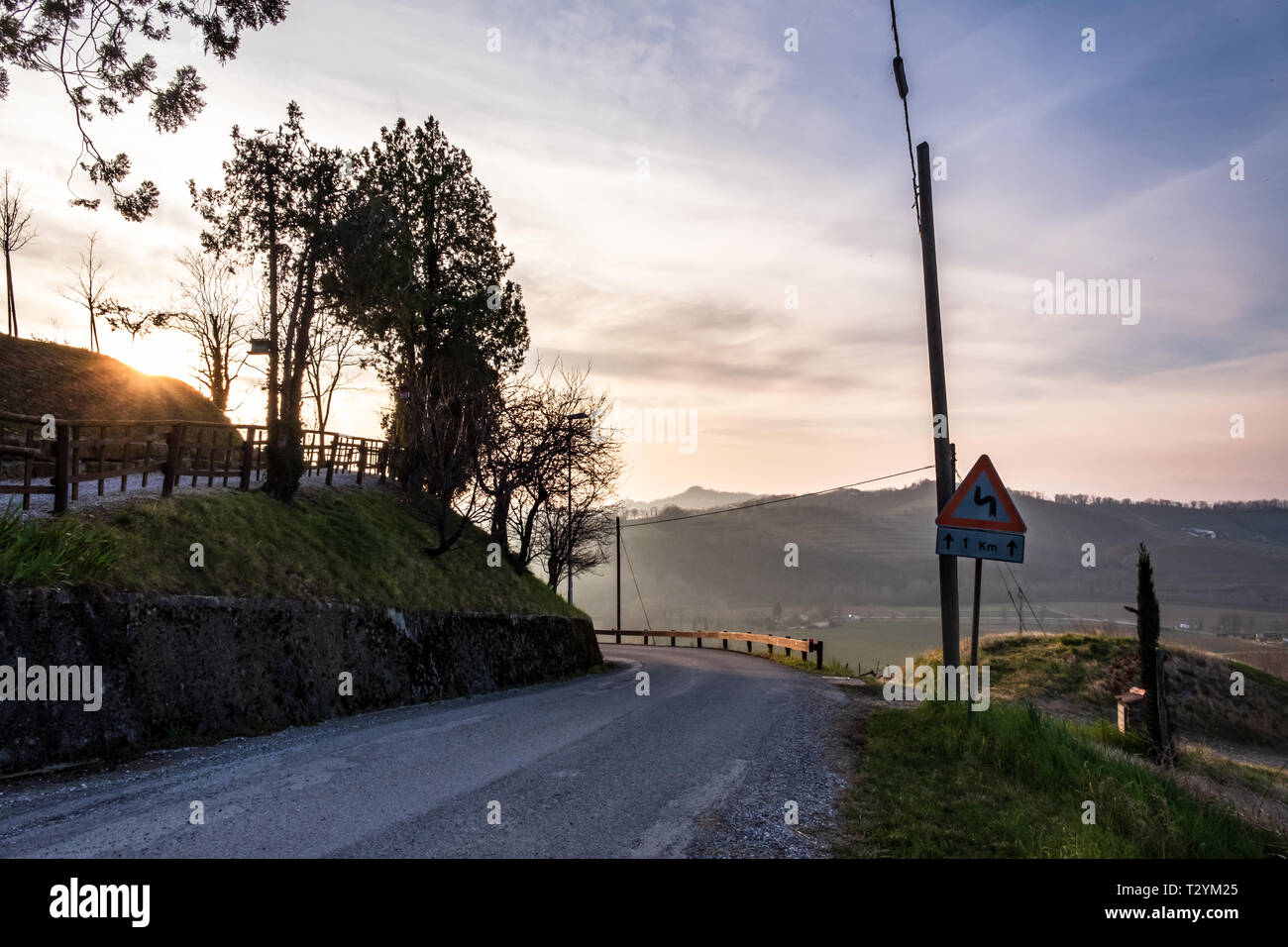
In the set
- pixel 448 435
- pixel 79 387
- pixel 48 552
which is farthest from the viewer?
pixel 79 387

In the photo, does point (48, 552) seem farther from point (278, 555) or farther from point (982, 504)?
point (982, 504)

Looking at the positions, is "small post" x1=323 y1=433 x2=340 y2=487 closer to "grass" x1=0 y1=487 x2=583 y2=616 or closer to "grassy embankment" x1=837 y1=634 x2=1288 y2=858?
"grass" x1=0 y1=487 x2=583 y2=616

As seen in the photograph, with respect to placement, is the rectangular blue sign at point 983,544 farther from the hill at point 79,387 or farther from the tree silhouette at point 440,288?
the hill at point 79,387

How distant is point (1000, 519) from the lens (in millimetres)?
8797

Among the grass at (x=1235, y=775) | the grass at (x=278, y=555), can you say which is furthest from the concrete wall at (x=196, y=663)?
the grass at (x=1235, y=775)

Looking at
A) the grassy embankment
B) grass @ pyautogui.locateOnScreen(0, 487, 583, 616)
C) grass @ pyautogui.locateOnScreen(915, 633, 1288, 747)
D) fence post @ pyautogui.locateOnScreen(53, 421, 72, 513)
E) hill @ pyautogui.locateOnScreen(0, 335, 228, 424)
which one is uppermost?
hill @ pyautogui.locateOnScreen(0, 335, 228, 424)

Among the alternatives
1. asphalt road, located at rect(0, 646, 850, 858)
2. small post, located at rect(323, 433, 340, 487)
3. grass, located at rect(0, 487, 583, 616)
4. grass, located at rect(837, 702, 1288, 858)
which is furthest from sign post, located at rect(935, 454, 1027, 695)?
small post, located at rect(323, 433, 340, 487)

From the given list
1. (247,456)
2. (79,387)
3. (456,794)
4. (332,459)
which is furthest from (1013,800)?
(79,387)

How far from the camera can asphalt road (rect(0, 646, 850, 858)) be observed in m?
5.21

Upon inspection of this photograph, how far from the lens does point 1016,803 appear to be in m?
6.63

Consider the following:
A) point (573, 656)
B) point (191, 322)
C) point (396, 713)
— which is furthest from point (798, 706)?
point (191, 322)

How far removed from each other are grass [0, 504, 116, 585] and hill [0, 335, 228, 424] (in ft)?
53.9

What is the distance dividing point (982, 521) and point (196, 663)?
1081 cm
